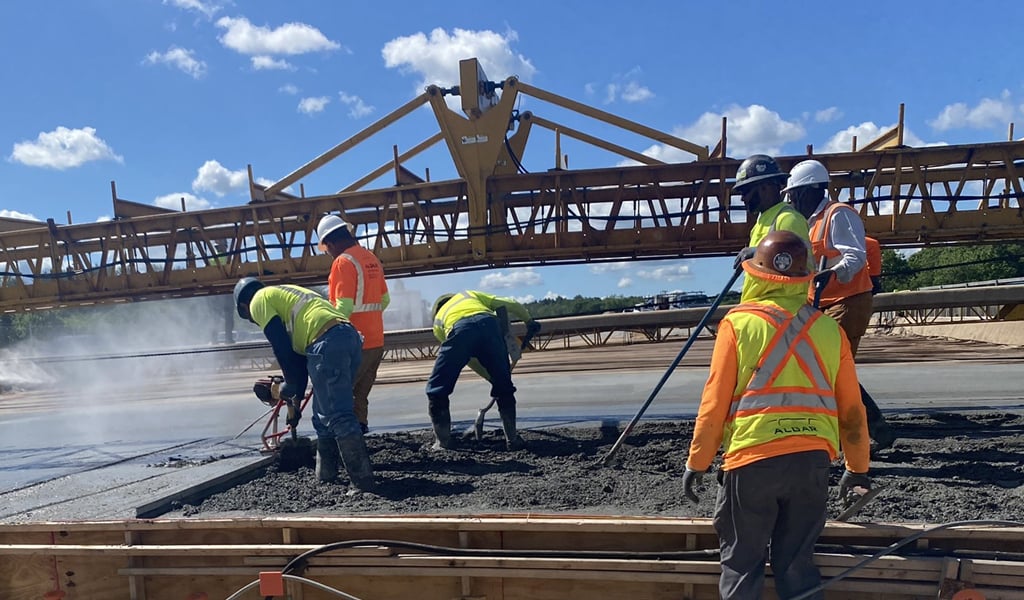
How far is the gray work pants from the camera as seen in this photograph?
7.86 feet

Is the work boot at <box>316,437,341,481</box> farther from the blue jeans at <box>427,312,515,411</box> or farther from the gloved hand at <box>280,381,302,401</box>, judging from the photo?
the blue jeans at <box>427,312,515,411</box>

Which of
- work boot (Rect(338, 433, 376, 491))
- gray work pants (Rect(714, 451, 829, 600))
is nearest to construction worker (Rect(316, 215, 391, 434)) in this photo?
work boot (Rect(338, 433, 376, 491))

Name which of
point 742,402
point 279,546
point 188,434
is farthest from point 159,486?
point 742,402

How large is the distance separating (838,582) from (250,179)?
762 cm

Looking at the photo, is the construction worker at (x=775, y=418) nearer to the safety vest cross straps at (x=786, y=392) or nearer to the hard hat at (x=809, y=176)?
the safety vest cross straps at (x=786, y=392)

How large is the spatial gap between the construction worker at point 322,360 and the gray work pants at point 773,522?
2.55 meters

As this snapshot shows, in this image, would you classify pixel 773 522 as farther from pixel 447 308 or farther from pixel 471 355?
pixel 447 308

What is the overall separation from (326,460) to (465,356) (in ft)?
4.50

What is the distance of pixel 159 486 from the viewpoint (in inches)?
179

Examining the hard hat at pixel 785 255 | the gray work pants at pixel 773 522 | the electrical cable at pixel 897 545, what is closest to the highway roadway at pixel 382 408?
the electrical cable at pixel 897 545

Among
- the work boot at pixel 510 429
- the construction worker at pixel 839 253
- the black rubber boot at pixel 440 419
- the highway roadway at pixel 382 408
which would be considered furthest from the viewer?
the work boot at pixel 510 429

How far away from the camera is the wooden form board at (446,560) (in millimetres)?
2703

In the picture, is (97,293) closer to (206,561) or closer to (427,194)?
(427,194)

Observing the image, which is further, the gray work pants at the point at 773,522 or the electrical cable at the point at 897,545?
the electrical cable at the point at 897,545
